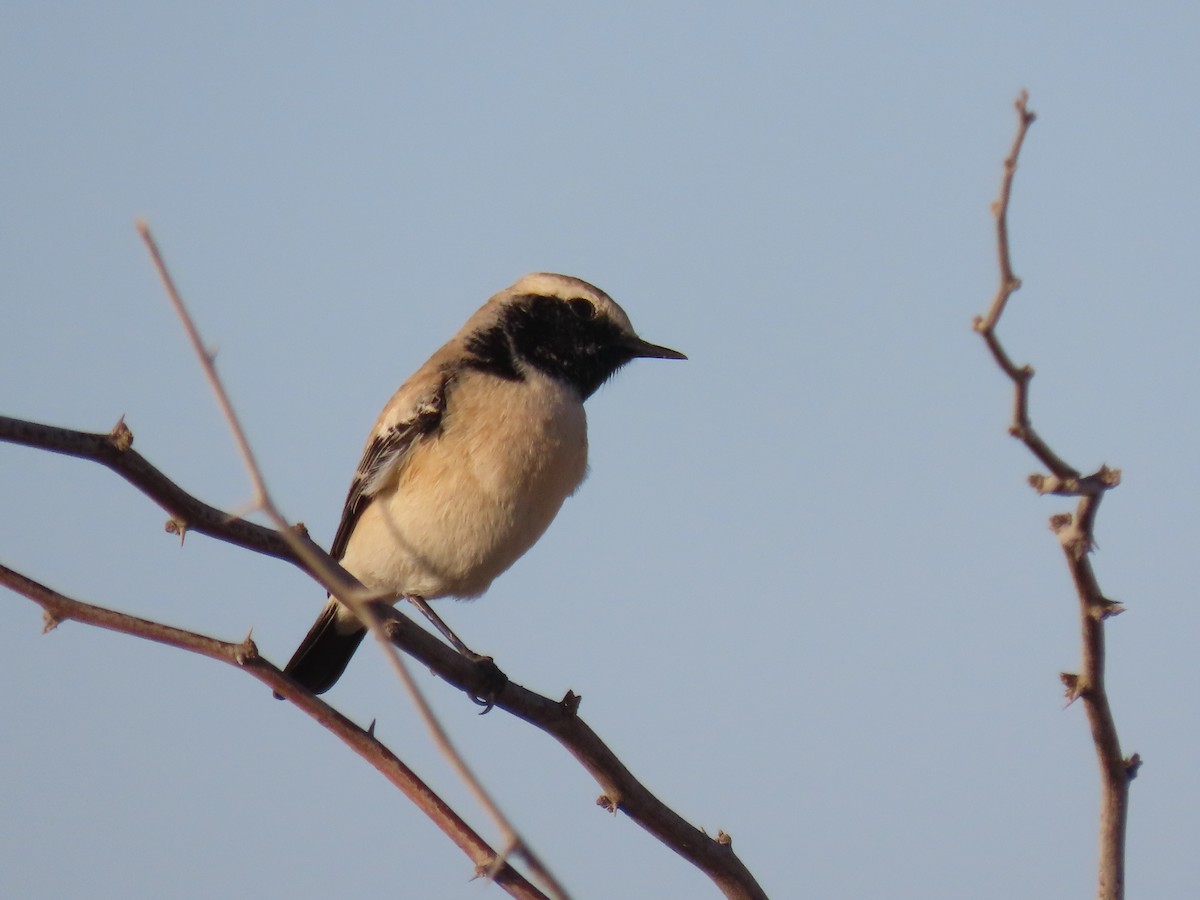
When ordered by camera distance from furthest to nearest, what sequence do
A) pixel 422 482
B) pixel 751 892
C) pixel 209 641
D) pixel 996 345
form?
pixel 422 482
pixel 751 892
pixel 209 641
pixel 996 345

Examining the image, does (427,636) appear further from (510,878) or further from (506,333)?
(506,333)

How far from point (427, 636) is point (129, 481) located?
140 centimetres

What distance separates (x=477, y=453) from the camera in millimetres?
6691

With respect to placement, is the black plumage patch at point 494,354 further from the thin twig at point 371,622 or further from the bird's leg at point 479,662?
the thin twig at point 371,622

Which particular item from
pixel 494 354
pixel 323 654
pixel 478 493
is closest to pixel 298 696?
pixel 478 493

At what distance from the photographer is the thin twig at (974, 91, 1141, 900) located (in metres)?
2.71

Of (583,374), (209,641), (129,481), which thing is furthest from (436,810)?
(583,374)

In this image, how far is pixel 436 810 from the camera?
3850 millimetres

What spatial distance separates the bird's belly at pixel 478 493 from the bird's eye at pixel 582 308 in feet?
2.92

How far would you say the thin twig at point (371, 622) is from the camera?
2.26 metres

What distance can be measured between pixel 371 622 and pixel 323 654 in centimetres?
538

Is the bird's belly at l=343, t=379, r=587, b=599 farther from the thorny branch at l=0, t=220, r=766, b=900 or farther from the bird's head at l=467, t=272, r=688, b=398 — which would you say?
the thorny branch at l=0, t=220, r=766, b=900

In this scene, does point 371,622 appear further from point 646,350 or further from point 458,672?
point 646,350

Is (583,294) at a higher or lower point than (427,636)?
higher
